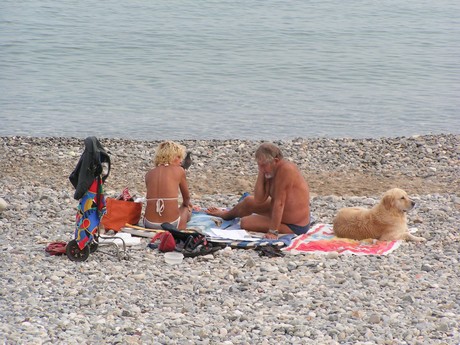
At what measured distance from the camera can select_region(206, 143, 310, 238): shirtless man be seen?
9.02 metres

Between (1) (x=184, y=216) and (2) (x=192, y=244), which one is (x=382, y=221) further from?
(1) (x=184, y=216)

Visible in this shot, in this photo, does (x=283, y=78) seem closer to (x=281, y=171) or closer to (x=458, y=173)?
(x=458, y=173)

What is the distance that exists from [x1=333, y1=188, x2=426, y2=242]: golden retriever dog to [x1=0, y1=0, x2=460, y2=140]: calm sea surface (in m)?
8.59

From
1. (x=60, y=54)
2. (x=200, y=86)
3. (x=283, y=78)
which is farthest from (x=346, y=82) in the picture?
(x=60, y=54)

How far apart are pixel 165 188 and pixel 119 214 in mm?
549

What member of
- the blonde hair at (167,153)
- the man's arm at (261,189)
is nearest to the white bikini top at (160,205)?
the blonde hair at (167,153)

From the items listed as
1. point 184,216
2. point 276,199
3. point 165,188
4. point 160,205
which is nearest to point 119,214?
point 160,205

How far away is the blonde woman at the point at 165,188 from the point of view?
9.14 meters

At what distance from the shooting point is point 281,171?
905 centimetres

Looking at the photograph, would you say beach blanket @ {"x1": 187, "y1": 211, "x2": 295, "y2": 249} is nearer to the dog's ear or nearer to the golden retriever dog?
the golden retriever dog

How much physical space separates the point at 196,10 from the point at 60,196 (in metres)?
25.9

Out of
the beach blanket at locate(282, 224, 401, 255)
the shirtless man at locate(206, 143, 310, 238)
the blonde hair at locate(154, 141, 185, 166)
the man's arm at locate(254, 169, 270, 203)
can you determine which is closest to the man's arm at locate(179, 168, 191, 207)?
the blonde hair at locate(154, 141, 185, 166)

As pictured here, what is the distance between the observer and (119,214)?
30.1ft

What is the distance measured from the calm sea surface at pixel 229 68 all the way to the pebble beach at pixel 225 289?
300 inches
